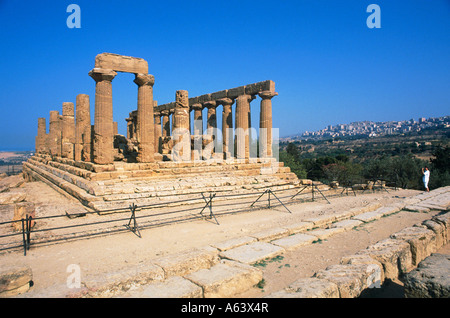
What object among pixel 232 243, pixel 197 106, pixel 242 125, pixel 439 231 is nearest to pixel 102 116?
pixel 232 243

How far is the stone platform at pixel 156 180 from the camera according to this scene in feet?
36.2

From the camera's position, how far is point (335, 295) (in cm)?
405

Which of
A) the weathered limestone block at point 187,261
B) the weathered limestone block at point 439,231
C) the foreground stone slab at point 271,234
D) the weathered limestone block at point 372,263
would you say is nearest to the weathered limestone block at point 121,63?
the foreground stone slab at point 271,234

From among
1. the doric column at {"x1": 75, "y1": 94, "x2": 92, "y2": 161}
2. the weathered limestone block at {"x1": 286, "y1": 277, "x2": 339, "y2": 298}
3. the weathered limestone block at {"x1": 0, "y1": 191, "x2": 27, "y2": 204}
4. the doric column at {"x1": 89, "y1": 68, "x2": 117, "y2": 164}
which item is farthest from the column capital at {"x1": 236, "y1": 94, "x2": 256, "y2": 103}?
the weathered limestone block at {"x1": 286, "y1": 277, "x2": 339, "y2": 298}

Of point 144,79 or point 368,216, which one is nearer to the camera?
point 368,216

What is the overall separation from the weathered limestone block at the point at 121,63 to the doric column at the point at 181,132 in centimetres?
323

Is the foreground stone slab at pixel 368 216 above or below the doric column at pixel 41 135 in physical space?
below

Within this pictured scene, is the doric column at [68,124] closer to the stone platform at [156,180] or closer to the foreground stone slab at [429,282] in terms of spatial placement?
the stone platform at [156,180]

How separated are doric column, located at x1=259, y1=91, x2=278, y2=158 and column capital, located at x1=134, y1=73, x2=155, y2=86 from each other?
26.4 feet

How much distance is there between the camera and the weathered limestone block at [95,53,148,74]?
44.2ft

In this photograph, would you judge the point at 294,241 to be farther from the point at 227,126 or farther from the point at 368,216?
the point at 227,126

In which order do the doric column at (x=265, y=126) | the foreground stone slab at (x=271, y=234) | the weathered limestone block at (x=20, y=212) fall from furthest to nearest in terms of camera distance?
the doric column at (x=265, y=126), the weathered limestone block at (x=20, y=212), the foreground stone slab at (x=271, y=234)

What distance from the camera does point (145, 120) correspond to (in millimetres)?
15070

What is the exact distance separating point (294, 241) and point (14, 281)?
535 cm
